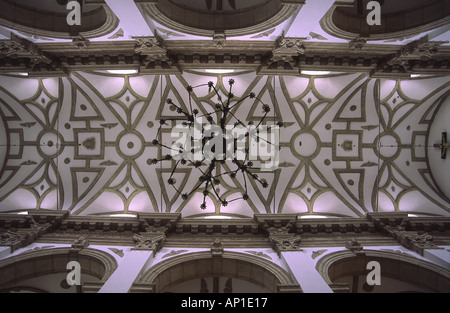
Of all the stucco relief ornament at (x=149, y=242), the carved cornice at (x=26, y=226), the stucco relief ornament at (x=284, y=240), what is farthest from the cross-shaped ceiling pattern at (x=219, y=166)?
the stucco relief ornament at (x=149, y=242)

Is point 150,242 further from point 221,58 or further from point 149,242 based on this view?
point 221,58

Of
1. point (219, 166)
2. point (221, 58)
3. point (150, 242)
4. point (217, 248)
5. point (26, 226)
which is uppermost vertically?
point (221, 58)

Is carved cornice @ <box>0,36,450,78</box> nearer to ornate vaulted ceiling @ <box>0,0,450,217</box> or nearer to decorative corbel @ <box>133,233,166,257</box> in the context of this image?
ornate vaulted ceiling @ <box>0,0,450,217</box>

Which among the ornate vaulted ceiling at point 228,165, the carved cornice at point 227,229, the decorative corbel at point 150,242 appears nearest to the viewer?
the decorative corbel at point 150,242

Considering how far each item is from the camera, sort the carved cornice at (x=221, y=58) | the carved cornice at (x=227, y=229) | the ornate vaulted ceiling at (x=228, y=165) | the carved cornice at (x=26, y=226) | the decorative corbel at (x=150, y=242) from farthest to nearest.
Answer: the ornate vaulted ceiling at (x=228, y=165)
the carved cornice at (x=227, y=229)
the carved cornice at (x=221, y=58)
the carved cornice at (x=26, y=226)
the decorative corbel at (x=150, y=242)

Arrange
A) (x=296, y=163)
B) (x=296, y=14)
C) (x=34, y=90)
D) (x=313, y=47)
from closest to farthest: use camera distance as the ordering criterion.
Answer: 1. (x=296, y=14)
2. (x=313, y=47)
3. (x=34, y=90)
4. (x=296, y=163)

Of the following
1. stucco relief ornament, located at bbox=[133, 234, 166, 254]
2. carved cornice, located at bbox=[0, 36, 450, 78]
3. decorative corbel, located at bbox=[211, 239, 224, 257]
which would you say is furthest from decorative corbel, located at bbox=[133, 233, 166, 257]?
carved cornice, located at bbox=[0, 36, 450, 78]

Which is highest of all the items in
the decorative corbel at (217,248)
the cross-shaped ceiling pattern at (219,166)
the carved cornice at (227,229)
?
the cross-shaped ceiling pattern at (219,166)

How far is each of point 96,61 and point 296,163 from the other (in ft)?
30.6

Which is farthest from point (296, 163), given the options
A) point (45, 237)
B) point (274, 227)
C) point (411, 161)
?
point (45, 237)

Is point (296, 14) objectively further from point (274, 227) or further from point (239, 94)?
point (274, 227)

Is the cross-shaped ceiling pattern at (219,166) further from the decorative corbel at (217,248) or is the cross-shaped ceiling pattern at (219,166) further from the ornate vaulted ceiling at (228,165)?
the decorative corbel at (217,248)

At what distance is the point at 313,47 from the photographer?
11297 millimetres

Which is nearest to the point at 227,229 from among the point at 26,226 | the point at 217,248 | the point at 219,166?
the point at 217,248
